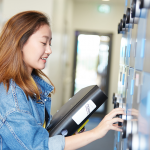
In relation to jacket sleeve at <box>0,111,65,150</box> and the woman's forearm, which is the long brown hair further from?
the woman's forearm

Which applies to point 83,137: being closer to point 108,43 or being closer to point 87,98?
point 87,98

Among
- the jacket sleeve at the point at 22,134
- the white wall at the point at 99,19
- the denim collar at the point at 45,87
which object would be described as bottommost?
the jacket sleeve at the point at 22,134

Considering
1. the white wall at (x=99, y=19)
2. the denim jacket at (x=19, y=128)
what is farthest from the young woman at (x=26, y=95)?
the white wall at (x=99, y=19)

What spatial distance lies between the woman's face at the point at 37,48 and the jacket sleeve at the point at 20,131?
22cm

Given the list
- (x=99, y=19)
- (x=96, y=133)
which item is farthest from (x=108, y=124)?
(x=99, y=19)

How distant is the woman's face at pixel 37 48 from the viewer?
0.88 m

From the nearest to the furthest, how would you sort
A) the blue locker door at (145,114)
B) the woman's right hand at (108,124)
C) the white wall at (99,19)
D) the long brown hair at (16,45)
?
the blue locker door at (145,114) → the woman's right hand at (108,124) → the long brown hair at (16,45) → the white wall at (99,19)

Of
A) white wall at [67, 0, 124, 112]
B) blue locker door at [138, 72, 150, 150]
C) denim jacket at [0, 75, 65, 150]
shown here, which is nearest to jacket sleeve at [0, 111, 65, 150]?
denim jacket at [0, 75, 65, 150]

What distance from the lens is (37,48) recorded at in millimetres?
888

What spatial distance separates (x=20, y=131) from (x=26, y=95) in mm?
170

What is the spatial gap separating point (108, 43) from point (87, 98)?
3.99 m

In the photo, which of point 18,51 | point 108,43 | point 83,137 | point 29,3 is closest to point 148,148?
point 83,137

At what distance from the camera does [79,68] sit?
189 inches

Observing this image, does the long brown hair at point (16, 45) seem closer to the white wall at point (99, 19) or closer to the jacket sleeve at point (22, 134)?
the jacket sleeve at point (22, 134)
